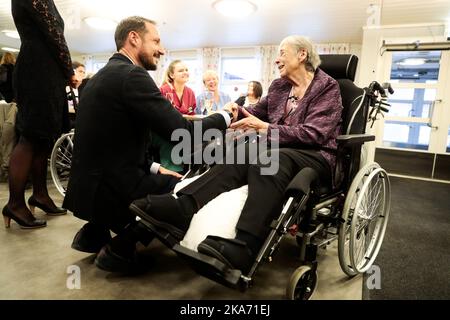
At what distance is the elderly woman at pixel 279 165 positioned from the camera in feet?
3.23

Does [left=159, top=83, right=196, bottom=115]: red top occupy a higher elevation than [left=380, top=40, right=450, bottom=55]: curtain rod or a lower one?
lower

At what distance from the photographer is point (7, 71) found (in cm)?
320

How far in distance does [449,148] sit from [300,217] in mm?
4856

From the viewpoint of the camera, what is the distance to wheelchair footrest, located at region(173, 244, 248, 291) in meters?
0.88

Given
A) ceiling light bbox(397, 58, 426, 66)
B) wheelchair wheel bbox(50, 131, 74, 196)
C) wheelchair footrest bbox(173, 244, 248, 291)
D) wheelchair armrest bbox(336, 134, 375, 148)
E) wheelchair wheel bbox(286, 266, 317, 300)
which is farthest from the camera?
ceiling light bbox(397, 58, 426, 66)

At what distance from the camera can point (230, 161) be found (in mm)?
1206

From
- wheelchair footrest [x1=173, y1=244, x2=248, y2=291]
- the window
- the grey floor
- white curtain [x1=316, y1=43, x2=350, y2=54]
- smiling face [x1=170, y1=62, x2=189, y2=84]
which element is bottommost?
the grey floor

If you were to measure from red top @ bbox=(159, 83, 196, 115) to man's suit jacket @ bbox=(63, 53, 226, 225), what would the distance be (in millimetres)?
1277

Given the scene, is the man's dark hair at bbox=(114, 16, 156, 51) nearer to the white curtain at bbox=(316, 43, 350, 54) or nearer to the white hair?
the white hair

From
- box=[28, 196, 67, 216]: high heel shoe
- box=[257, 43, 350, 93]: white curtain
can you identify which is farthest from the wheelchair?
box=[257, 43, 350, 93]: white curtain

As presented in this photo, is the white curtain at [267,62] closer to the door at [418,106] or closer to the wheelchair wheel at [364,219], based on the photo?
the door at [418,106]

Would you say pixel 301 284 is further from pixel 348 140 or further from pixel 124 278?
pixel 124 278

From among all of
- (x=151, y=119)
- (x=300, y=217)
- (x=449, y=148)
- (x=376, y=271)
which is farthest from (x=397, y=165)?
(x=151, y=119)

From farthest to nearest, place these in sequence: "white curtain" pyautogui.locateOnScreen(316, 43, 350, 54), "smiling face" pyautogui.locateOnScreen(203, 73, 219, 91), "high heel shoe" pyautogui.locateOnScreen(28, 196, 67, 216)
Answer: "white curtain" pyautogui.locateOnScreen(316, 43, 350, 54), "smiling face" pyautogui.locateOnScreen(203, 73, 219, 91), "high heel shoe" pyautogui.locateOnScreen(28, 196, 67, 216)
